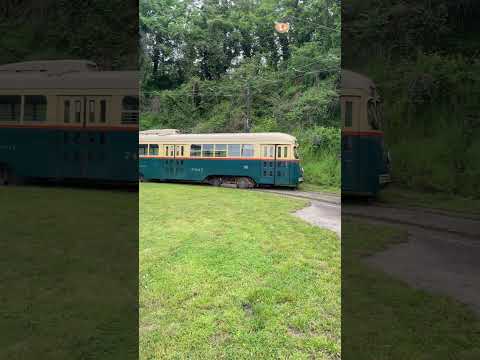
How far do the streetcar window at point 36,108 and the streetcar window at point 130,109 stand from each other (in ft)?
2.41

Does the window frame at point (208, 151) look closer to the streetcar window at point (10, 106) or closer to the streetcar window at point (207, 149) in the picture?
the streetcar window at point (207, 149)

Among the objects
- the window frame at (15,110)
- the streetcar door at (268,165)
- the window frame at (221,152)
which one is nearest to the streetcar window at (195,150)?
the window frame at (221,152)

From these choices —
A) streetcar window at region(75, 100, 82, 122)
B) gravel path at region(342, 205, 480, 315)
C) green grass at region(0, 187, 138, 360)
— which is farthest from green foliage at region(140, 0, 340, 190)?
green grass at region(0, 187, 138, 360)

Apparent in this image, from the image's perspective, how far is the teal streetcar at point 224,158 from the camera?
7.01ft

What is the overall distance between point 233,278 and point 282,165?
731mm

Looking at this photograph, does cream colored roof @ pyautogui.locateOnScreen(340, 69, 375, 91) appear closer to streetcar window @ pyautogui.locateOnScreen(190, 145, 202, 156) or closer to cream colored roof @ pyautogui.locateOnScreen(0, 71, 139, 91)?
streetcar window @ pyautogui.locateOnScreen(190, 145, 202, 156)

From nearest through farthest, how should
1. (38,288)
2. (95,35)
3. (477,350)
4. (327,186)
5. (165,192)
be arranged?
1. (477,350)
2. (327,186)
3. (38,288)
4. (165,192)
5. (95,35)

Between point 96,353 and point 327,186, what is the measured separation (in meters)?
1.45

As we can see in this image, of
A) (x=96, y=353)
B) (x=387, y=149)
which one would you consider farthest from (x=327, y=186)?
(x=96, y=353)

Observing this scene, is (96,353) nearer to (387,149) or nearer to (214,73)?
(214,73)

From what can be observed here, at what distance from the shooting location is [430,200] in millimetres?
2232

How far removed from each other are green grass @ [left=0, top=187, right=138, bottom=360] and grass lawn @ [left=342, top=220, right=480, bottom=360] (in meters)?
1.14

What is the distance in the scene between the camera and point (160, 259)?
2.14m

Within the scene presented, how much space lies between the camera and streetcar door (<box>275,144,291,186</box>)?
2.08m
